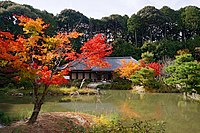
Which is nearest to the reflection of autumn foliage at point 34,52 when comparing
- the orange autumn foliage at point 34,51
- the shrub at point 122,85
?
the orange autumn foliage at point 34,51

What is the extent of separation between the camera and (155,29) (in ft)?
134

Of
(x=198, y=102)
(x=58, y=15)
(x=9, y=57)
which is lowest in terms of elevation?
(x=198, y=102)

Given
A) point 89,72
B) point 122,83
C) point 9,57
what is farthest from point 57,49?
point 89,72

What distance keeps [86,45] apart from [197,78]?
900 cm

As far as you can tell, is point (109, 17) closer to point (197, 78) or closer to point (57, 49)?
point (197, 78)

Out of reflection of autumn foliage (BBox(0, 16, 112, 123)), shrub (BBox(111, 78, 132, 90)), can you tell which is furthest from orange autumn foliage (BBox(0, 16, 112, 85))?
shrub (BBox(111, 78, 132, 90))

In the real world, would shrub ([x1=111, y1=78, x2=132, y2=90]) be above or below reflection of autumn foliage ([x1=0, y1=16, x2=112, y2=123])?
below

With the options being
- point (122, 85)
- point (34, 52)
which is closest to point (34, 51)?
point (34, 52)

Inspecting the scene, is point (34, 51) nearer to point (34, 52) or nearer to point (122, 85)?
point (34, 52)

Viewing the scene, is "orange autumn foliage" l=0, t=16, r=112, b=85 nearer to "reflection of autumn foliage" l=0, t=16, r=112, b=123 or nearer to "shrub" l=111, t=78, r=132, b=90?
"reflection of autumn foliage" l=0, t=16, r=112, b=123

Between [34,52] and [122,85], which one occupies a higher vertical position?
[34,52]

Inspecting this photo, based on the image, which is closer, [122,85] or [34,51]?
[34,51]

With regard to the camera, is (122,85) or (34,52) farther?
(122,85)

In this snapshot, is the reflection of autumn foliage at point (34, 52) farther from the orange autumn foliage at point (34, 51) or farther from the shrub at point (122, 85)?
the shrub at point (122, 85)
